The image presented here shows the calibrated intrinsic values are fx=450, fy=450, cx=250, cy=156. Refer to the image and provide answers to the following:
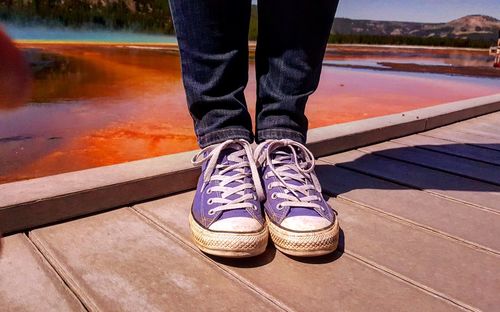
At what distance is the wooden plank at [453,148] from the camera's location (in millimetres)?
1557

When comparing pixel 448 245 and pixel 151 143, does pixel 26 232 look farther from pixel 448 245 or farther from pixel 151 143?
pixel 151 143

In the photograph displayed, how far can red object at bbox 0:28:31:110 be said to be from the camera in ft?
0.95

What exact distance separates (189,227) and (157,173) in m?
0.20

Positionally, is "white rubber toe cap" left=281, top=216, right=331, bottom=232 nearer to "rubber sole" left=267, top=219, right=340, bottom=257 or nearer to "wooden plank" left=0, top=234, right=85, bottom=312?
"rubber sole" left=267, top=219, right=340, bottom=257

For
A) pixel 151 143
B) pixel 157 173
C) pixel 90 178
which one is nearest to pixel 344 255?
pixel 157 173

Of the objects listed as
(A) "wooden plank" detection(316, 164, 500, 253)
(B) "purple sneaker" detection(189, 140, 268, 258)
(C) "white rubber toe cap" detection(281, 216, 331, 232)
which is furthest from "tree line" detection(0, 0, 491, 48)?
(C) "white rubber toe cap" detection(281, 216, 331, 232)

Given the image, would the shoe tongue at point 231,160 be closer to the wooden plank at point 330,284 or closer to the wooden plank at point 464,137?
the wooden plank at point 330,284

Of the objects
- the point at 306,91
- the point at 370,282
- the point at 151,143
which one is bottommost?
Result: the point at 151,143

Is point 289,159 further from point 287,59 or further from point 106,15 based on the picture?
point 106,15

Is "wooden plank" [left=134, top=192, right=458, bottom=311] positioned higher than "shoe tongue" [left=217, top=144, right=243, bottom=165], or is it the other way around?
"shoe tongue" [left=217, top=144, right=243, bottom=165]

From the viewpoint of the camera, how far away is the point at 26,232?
879 mm

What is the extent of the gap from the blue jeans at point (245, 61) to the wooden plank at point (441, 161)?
0.62 m

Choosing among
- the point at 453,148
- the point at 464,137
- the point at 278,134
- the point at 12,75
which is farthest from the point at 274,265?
the point at 464,137

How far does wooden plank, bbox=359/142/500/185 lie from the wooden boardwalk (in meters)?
0.20
